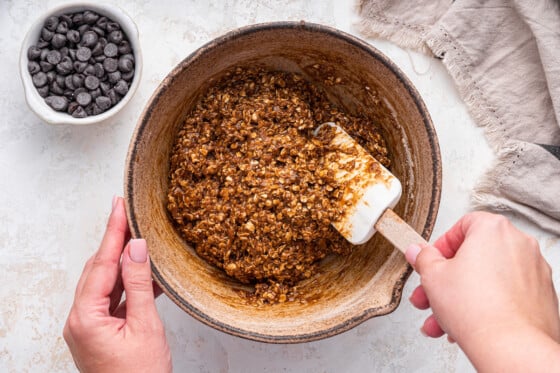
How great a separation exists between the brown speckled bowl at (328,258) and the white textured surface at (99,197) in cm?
24

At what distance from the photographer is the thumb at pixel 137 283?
1608 millimetres

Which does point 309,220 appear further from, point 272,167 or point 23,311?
point 23,311

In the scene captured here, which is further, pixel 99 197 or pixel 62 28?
pixel 99 197

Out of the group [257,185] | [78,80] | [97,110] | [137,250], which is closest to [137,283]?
[137,250]

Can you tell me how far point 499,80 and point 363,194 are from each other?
719mm

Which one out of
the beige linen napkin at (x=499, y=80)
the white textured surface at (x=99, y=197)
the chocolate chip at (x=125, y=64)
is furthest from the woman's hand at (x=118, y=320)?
the beige linen napkin at (x=499, y=80)

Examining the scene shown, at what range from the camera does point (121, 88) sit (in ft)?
6.35

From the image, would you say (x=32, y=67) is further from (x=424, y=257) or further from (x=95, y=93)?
(x=424, y=257)

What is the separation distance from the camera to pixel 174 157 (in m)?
1.90

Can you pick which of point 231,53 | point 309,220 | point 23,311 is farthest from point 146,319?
point 231,53

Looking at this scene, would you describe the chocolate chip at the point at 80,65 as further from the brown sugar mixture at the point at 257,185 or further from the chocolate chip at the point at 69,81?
the brown sugar mixture at the point at 257,185

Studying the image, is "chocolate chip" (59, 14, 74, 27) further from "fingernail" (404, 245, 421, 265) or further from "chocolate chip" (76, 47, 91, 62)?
"fingernail" (404, 245, 421, 265)

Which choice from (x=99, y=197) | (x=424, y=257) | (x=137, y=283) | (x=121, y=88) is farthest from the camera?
(x=99, y=197)

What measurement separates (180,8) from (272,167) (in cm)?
69
